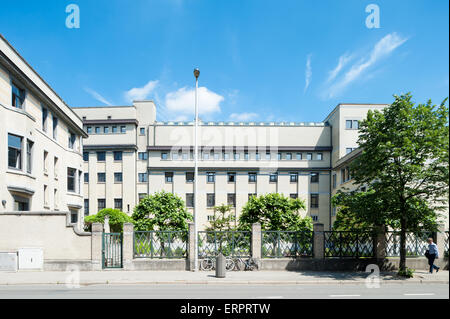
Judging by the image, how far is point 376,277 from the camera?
1512 cm

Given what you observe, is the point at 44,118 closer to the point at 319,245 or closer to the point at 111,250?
the point at 111,250

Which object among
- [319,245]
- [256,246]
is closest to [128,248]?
[256,246]

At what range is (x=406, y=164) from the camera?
14.3 metres

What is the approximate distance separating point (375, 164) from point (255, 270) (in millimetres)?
8337

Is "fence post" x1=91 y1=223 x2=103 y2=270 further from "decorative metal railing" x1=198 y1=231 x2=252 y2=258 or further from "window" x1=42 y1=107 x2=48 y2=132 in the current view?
"window" x1=42 y1=107 x2=48 y2=132

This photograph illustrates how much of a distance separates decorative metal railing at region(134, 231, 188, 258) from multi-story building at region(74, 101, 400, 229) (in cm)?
2756

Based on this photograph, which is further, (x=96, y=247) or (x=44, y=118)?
(x=44, y=118)

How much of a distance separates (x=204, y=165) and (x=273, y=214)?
18420 mm

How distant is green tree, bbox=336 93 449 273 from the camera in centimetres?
1405

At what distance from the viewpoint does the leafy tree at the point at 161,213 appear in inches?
1103

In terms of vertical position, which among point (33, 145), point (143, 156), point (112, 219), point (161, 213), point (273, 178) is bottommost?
point (112, 219)

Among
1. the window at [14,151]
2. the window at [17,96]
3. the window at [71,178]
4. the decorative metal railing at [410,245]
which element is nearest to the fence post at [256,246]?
the decorative metal railing at [410,245]

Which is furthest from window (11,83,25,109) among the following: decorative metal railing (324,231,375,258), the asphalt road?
decorative metal railing (324,231,375,258)
